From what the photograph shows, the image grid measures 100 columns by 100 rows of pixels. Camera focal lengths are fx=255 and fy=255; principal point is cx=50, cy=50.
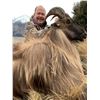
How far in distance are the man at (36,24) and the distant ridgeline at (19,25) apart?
3cm

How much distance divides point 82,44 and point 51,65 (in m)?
0.24

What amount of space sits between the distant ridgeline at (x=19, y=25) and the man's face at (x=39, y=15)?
2.4 inches

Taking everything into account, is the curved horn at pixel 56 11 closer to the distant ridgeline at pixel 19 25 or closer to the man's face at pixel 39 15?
the man's face at pixel 39 15

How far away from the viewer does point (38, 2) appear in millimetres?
1655

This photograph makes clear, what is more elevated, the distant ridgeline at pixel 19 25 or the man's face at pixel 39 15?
the man's face at pixel 39 15

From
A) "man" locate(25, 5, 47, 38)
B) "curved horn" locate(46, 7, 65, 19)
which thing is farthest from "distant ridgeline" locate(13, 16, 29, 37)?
"curved horn" locate(46, 7, 65, 19)

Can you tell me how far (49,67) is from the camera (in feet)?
5.40

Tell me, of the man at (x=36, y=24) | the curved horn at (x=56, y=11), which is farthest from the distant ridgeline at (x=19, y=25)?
the curved horn at (x=56, y=11)

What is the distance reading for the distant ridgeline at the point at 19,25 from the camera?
1646 mm

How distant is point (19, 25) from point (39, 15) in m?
0.15

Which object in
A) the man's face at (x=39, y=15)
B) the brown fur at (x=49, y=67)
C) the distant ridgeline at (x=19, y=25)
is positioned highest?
the man's face at (x=39, y=15)

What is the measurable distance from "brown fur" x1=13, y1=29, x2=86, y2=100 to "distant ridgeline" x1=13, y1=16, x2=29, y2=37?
0.27 ft

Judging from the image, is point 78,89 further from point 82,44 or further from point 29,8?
point 29,8

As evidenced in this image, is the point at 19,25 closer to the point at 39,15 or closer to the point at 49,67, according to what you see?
the point at 39,15
